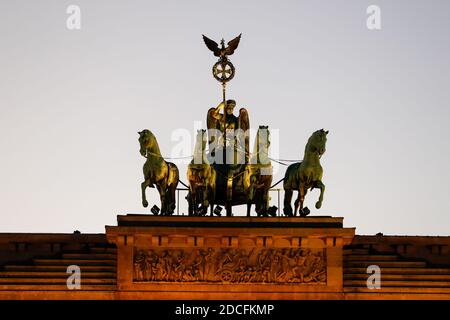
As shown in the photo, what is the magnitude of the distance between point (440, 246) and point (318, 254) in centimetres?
300

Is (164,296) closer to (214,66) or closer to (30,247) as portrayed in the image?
(30,247)

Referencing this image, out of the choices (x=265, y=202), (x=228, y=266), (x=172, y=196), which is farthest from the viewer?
(x=265, y=202)

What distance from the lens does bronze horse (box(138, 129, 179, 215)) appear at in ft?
118

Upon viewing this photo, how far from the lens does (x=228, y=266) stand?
35312 millimetres

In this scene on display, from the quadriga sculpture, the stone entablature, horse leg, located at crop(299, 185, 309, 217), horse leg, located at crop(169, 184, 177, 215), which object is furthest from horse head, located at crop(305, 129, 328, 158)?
horse leg, located at crop(169, 184, 177, 215)

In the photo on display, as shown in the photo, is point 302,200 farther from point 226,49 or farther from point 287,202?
point 226,49

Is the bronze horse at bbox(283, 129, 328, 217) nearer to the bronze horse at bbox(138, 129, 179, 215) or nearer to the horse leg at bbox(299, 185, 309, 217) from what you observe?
the horse leg at bbox(299, 185, 309, 217)

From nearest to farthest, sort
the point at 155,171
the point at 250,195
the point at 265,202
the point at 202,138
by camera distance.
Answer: the point at 155,171
the point at 250,195
the point at 265,202
the point at 202,138

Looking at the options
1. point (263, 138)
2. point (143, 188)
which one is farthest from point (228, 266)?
point (263, 138)

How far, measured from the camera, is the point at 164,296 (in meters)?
35.1

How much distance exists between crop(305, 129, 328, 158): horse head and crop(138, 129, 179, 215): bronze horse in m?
2.90

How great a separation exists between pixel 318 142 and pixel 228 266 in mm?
3218
